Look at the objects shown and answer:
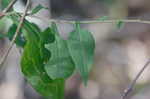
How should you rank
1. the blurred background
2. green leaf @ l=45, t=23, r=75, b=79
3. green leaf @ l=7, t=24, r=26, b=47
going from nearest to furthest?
green leaf @ l=45, t=23, r=75, b=79
green leaf @ l=7, t=24, r=26, b=47
the blurred background

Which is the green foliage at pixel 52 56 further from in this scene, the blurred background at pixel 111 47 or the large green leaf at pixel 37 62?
the blurred background at pixel 111 47

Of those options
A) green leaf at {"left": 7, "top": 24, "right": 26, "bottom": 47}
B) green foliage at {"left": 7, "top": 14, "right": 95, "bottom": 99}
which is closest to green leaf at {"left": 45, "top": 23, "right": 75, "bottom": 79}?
green foliage at {"left": 7, "top": 14, "right": 95, "bottom": 99}

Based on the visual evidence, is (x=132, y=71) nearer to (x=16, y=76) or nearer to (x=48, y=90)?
(x=16, y=76)

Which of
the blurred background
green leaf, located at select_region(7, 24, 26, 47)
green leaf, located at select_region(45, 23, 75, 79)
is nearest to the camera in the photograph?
green leaf, located at select_region(45, 23, 75, 79)

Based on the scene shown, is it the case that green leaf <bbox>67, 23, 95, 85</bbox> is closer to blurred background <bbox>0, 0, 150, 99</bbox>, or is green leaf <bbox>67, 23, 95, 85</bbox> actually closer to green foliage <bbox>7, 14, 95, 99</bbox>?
green foliage <bbox>7, 14, 95, 99</bbox>

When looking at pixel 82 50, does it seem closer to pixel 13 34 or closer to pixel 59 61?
pixel 59 61

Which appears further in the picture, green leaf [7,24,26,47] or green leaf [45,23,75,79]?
green leaf [7,24,26,47]

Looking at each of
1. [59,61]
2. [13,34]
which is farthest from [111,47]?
[59,61]
